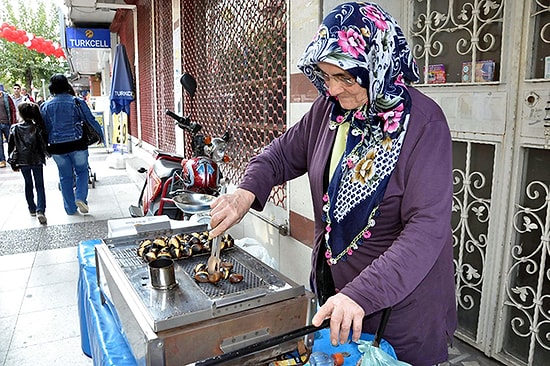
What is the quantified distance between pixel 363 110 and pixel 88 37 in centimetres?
1207

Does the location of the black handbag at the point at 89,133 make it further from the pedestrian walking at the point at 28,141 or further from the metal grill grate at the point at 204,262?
the metal grill grate at the point at 204,262

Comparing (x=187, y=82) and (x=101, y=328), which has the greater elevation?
(x=187, y=82)

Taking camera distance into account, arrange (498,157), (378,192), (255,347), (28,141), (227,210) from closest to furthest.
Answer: (255,347), (378,192), (227,210), (498,157), (28,141)

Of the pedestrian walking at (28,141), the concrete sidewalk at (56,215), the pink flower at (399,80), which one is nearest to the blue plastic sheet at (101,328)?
the pink flower at (399,80)

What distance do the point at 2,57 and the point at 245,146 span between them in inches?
1053

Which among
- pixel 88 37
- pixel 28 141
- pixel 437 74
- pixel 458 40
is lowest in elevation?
pixel 28 141

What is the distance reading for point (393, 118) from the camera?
47.9 inches

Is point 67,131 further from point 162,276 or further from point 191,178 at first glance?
point 162,276

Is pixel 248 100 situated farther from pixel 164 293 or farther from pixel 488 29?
pixel 164 293

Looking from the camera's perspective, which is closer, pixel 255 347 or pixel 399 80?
pixel 255 347

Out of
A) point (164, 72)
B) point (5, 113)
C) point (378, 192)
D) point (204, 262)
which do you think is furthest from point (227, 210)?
→ point (5, 113)

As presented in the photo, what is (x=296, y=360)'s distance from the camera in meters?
1.20

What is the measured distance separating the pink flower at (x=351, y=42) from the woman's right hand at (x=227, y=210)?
0.58 metres

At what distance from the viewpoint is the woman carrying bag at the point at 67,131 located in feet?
18.1
